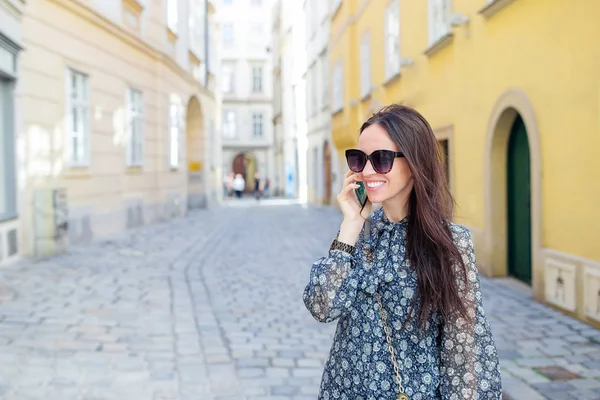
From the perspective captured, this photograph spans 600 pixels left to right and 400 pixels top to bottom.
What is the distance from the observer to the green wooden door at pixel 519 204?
825 cm

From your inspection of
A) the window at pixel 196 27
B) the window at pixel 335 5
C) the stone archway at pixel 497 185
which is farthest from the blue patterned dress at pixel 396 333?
the window at pixel 196 27

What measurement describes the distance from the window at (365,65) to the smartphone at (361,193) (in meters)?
15.4

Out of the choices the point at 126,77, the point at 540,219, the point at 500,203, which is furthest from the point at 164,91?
the point at 540,219

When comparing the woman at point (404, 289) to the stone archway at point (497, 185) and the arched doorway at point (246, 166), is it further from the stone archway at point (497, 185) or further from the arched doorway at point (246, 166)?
the arched doorway at point (246, 166)

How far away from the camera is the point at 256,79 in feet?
173

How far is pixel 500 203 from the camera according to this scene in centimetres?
873

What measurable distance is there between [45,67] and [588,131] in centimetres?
861

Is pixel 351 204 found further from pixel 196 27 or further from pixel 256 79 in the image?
pixel 256 79

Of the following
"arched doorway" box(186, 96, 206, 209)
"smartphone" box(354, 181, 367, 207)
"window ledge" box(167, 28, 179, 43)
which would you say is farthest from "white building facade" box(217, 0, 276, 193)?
"smartphone" box(354, 181, 367, 207)

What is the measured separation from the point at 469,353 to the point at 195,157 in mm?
24228

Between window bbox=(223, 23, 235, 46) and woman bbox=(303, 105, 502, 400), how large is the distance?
52.2m

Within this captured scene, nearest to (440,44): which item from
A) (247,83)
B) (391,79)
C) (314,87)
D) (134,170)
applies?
(391,79)

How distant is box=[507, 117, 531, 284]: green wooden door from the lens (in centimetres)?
825

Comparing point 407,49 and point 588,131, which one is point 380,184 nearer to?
point 588,131
